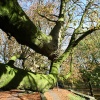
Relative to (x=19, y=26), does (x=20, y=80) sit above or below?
below

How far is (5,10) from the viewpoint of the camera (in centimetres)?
300

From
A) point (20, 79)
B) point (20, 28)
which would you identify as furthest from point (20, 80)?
point (20, 28)

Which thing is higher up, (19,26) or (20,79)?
(19,26)

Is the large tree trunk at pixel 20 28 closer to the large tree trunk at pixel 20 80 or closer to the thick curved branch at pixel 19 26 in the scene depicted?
the thick curved branch at pixel 19 26

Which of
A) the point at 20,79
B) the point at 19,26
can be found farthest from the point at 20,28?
the point at 20,79

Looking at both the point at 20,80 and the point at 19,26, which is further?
the point at 20,80

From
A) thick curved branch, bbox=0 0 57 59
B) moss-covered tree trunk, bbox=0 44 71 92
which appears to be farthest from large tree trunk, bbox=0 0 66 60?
moss-covered tree trunk, bbox=0 44 71 92

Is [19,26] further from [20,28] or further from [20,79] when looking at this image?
[20,79]

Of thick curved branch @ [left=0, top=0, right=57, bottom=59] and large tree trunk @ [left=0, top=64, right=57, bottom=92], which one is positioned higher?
thick curved branch @ [left=0, top=0, right=57, bottom=59]

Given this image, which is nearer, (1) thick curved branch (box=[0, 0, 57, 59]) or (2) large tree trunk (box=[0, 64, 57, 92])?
(1) thick curved branch (box=[0, 0, 57, 59])

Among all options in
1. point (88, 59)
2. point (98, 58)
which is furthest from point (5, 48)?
point (98, 58)

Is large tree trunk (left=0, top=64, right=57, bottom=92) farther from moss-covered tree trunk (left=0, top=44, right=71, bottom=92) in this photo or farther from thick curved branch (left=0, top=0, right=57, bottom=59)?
thick curved branch (left=0, top=0, right=57, bottom=59)

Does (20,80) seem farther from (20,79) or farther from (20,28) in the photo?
(20,28)

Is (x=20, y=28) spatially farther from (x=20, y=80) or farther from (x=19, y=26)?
(x=20, y=80)
